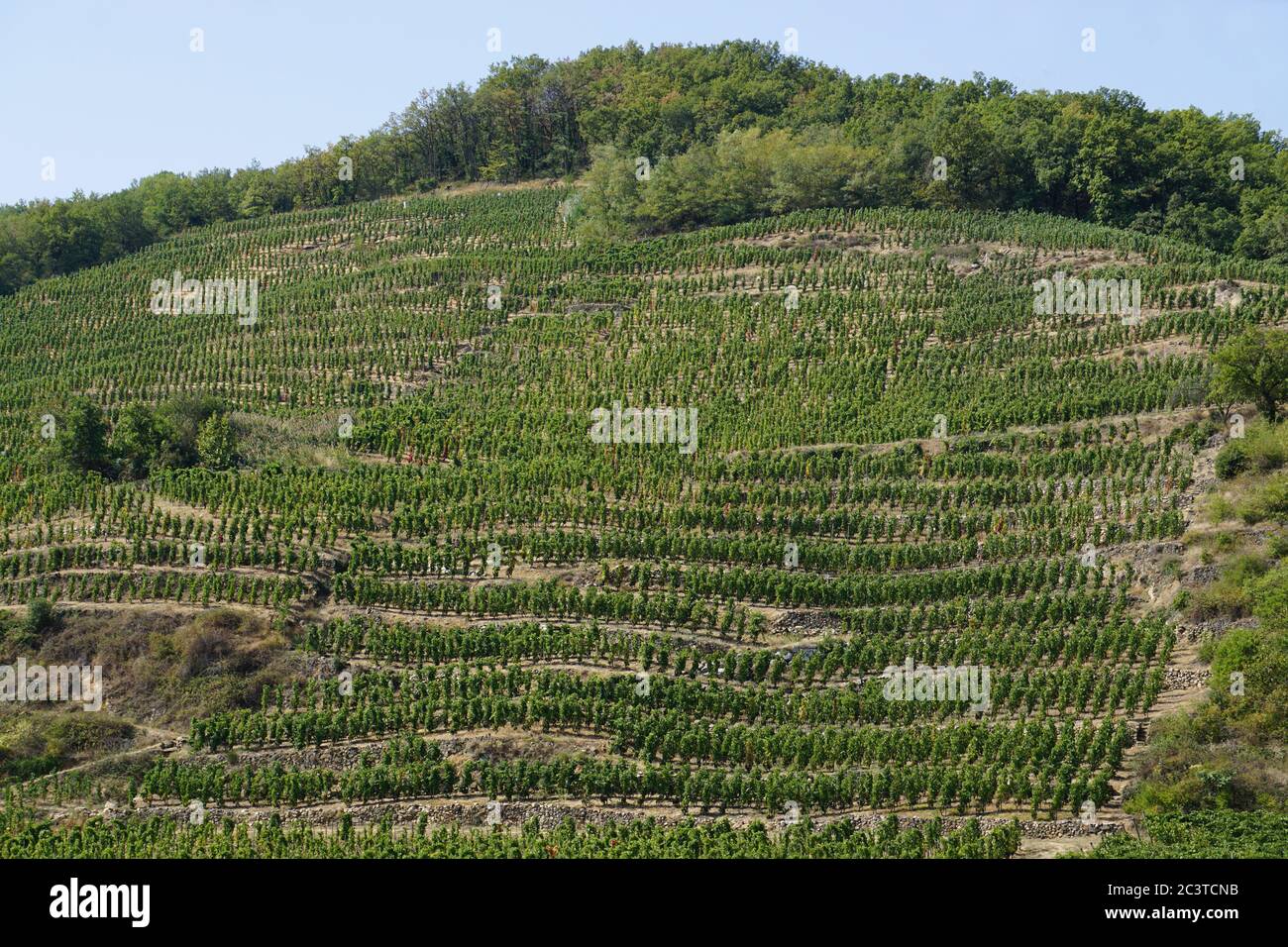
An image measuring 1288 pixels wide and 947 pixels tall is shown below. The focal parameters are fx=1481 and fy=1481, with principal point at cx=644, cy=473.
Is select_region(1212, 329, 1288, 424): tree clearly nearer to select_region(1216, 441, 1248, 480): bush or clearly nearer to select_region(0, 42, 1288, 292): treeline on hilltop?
select_region(1216, 441, 1248, 480): bush

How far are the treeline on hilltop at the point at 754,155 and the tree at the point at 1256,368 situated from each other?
21543 millimetres

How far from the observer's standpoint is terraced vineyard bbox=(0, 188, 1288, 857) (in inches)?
1379

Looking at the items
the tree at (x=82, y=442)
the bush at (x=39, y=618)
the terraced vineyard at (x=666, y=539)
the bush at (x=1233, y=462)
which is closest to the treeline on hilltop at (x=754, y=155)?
the terraced vineyard at (x=666, y=539)

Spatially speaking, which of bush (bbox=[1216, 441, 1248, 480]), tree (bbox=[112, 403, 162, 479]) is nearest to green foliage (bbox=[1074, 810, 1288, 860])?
bush (bbox=[1216, 441, 1248, 480])

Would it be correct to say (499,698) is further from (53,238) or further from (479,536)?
(53,238)

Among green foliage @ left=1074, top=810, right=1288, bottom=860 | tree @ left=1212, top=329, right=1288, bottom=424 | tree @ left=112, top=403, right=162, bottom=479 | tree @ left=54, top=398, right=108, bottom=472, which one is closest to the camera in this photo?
green foliage @ left=1074, top=810, right=1288, bottom=860

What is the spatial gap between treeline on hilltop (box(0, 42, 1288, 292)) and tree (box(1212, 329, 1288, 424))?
21.5m

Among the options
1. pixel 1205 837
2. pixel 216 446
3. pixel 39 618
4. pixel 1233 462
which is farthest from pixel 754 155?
pixel 1205 837

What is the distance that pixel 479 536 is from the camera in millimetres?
46000

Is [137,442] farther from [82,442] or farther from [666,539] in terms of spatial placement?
[666,539]

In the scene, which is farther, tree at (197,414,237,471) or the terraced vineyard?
tree at (197,414,237,471)

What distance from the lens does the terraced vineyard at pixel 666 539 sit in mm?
35031
